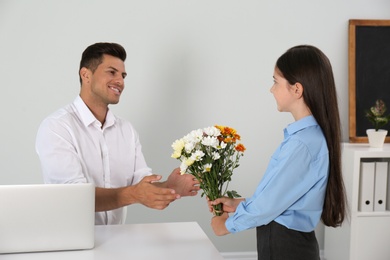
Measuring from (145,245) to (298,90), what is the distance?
780mm

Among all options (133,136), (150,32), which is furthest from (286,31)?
(133,136)

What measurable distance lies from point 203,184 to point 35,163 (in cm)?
189

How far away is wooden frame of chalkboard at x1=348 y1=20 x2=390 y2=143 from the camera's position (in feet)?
12.0

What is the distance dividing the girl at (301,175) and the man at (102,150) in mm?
514

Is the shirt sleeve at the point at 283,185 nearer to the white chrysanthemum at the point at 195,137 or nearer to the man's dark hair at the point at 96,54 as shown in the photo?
the white chrysanthemum at the point at 195,137

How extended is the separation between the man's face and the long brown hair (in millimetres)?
1157

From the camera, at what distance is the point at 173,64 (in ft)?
11.6

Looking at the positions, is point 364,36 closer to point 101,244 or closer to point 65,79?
point 65,79

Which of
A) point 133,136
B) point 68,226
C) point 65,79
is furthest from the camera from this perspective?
point 65,79

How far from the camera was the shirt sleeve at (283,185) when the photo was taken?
1.76 meters

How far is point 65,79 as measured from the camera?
345 cm

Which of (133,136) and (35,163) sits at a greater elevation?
(133,136)

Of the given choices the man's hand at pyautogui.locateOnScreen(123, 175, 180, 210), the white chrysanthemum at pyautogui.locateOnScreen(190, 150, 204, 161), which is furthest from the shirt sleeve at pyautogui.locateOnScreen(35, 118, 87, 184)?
the white chrysanthemum at pyautogui.locateOnScreen(190, 150, 204, 161)

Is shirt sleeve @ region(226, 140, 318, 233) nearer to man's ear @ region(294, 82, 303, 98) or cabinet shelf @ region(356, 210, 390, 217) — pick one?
man's ear @ region(294, 82, 303, 98)
